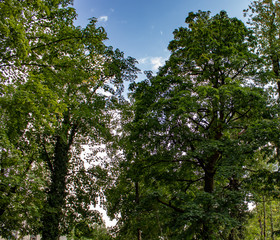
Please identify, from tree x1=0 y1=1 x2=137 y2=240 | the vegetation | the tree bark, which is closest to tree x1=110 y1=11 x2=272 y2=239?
the vegetation

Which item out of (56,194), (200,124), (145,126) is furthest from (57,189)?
(200,124)

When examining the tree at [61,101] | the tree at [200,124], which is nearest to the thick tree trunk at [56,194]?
the tree at [61,101]

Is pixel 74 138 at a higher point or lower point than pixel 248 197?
higher

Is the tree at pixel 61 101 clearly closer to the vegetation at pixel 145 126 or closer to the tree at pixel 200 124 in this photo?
the vegetation at pixel 145 126

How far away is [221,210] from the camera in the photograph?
717 cm

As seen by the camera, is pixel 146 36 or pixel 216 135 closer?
pixel 216 135

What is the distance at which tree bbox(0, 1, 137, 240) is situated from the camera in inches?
240

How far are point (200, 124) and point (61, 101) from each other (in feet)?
21.4

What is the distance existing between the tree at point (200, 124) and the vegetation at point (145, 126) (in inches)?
2.2

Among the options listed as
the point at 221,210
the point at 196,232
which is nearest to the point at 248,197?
the point at 221,210

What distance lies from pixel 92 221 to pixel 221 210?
8.43 meters

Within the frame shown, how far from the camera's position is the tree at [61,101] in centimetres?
609

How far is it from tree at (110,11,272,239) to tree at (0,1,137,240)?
2.66 meters

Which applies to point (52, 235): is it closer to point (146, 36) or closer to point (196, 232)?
point (196, 232)
